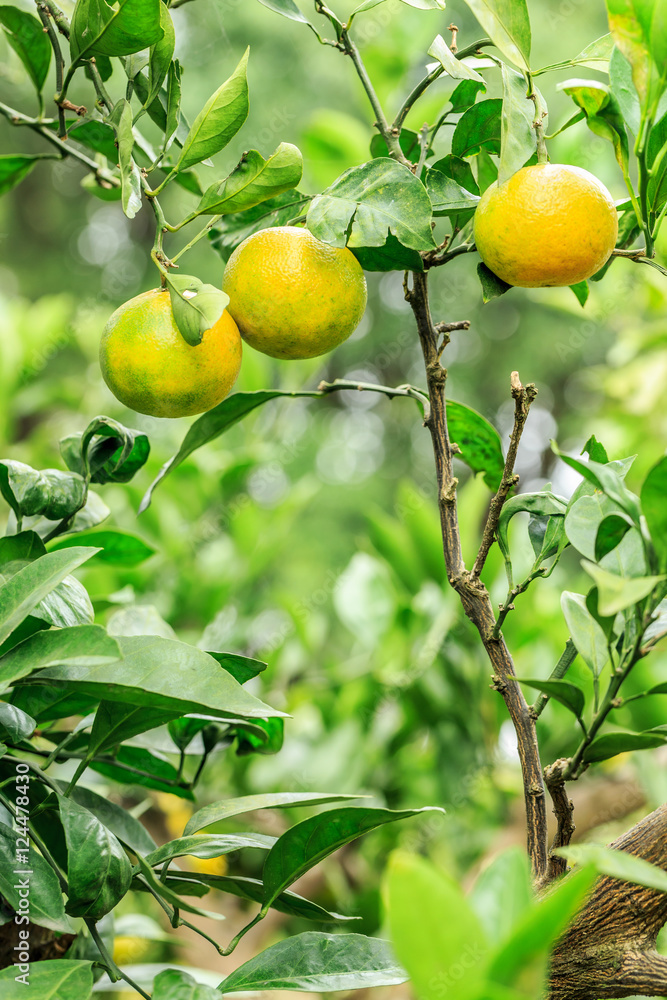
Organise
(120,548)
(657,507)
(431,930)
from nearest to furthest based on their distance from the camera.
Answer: (431,930) → (657,507) → (120,548)

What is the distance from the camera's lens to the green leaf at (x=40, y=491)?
0.43 m

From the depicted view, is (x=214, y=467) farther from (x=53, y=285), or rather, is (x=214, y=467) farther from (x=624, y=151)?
(x=53, y=285)

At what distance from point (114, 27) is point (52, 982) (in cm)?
44

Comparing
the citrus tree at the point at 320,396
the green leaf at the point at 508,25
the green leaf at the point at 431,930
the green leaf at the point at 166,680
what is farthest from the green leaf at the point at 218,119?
the green leaf at the point at 431,930

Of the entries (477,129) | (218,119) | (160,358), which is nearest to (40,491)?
(160,358)

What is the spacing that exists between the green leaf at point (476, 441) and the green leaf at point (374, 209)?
13cm

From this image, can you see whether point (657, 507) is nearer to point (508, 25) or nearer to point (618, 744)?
point (618, 744)

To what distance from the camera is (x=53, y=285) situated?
14.2 feet

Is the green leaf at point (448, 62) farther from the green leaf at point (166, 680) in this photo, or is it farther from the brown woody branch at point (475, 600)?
the green leaf at point (166, 680)

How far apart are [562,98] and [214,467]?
330 centimetres

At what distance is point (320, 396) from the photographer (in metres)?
0.48

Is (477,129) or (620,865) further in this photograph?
(477,129)

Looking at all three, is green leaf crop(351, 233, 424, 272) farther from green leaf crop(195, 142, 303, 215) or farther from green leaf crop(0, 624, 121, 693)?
green leaf crop(0, 624, 121, 693)

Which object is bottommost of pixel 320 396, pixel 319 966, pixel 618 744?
pixel 319 966
